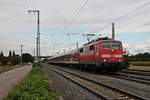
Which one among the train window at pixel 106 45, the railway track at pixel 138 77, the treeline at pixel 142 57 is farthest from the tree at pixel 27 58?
the railway track at pixel 138 77

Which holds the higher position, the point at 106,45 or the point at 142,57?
the point at 142,57

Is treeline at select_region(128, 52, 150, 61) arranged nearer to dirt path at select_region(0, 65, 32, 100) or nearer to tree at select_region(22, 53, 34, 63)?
dirt path at select_region(0, 65, 32, 100)

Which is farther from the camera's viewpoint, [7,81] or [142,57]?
[142,57]

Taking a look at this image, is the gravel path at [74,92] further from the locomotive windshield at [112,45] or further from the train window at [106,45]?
the locomotive windshield at [112,45]

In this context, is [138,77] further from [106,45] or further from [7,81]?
[7,81]

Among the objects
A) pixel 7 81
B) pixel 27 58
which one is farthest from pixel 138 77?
pixel 27 58

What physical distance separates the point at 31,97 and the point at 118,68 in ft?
76.6

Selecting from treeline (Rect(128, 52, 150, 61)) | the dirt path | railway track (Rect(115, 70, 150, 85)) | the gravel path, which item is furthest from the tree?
the gravel path

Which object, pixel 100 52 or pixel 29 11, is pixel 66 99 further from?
pixel 29 11

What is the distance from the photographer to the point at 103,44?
106ft

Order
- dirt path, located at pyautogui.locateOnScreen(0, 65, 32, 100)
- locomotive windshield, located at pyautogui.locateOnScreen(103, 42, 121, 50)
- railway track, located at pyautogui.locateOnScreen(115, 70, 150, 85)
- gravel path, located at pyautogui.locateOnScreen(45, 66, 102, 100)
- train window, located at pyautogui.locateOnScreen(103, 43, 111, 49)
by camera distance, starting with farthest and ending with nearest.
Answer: locomotive windshield, located at pyautogui.locateOnScreen(103, 42, 121, 50) < train window, located at pyautogui.locateOnScreen(103, 43, 111, 49) < railway track, located at pyautogui.locateOnScreen(115, 70, 150, 85) < dirt path, located at pyautogui.locateOnScreen(0, 65, 32, 100) < gravel path, located at pyautogui.locateOnScreen(45, 66, 102, 100)

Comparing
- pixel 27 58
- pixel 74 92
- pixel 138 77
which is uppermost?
pixel 27 58

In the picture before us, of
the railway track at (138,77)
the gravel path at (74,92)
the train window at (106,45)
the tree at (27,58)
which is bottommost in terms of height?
the gravel path at (74,92)

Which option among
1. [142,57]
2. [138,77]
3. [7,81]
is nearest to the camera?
[138,77]
